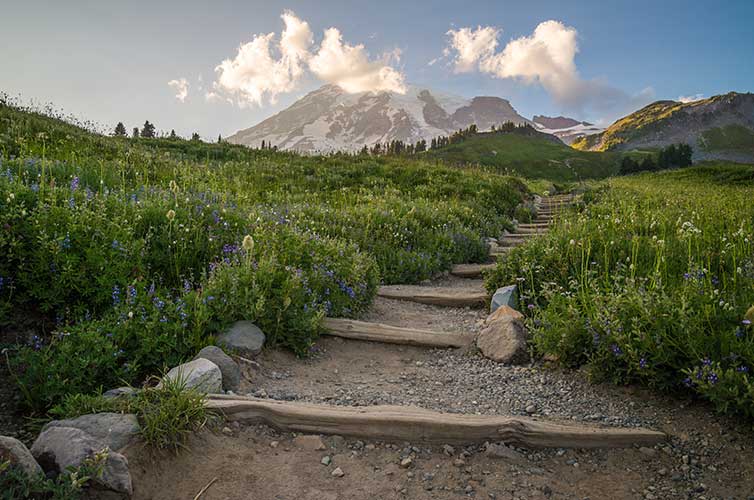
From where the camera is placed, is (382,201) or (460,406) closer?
(460,406)

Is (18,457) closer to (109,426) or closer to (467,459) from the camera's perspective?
(109,426)

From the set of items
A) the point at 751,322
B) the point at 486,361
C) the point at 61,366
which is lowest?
the point at 486,361

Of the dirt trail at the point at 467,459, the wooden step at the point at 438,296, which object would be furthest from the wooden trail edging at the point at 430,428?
the wooden step at the point at 438,296

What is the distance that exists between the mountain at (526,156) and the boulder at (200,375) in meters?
95.1

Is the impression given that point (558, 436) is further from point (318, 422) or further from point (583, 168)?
point (583, 168)

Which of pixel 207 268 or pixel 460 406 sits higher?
pixel 207 268

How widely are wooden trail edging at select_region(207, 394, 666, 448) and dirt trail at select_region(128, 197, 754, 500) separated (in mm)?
62

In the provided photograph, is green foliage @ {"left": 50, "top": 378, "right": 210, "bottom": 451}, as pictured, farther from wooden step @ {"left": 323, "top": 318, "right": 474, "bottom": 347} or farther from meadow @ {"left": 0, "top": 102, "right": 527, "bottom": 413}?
wooden step @ {"left": 323, "top": 318, "right": 474, "bottom": 347}

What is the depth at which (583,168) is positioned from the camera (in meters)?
114

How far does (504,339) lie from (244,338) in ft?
9.09

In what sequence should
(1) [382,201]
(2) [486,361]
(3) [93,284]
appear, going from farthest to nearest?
(1) [382,201] → (2) [486,361] → (3) [93,284]

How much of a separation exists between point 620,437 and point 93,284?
4.66m

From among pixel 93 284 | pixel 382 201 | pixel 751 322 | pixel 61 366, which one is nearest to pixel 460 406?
pixel 751 322

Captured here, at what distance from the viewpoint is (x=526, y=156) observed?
114500 mm
